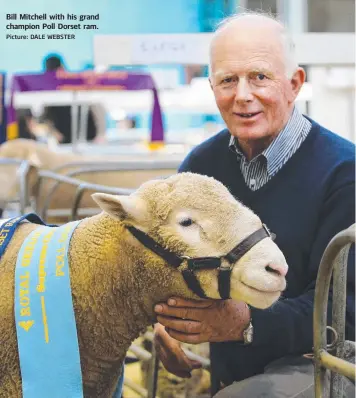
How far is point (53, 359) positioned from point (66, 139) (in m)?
8.25

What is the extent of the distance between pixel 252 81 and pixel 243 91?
0.16 feet

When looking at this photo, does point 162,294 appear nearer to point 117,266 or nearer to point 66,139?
point 117,266

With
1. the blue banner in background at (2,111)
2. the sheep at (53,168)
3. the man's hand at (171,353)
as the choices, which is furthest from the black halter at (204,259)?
the blue banner in background at (2,111)

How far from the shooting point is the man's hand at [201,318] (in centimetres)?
205

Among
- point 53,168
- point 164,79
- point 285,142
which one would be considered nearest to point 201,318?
point 285,142

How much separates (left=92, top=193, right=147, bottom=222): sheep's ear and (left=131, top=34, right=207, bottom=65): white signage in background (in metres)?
1.79

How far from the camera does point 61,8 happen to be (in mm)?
2158

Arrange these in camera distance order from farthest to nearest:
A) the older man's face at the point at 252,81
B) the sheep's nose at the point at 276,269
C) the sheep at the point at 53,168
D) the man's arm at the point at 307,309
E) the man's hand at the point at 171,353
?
the sheep at the point at 53,168 → the man's hand at the point at 171,353 → the older man's face at the point at 252,81 → the man's arm at the point at 307,309 → the sheep's nose at the point at 276,269

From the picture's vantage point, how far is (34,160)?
20.0ft

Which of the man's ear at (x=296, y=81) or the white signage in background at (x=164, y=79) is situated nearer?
the man's ear at (x=296, y=81)

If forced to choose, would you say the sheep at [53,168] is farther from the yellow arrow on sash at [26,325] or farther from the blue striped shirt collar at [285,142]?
the yellow arrow on sash at [26,325]

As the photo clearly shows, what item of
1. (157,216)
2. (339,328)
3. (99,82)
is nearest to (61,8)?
(157,216)

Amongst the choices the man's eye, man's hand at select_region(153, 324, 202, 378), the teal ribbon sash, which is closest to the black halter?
the teal ribbon sash

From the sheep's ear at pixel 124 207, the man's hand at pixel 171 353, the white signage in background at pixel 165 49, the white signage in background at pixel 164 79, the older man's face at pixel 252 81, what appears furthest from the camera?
the white signage in background at pixel 164 79
